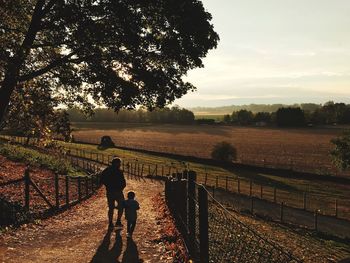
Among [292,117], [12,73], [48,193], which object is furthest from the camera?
[292,117]

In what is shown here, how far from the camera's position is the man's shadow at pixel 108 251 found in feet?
33.8

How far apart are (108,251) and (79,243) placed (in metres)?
1.27

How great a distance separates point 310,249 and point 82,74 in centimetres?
1164

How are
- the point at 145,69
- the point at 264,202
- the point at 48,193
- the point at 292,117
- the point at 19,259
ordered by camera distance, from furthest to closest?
the point at 292,117
the point at 264,202
the point at 48,193
the point at 145,69
the point at 19,259

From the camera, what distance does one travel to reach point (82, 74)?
705 inches

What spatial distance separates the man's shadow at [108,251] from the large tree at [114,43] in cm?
663

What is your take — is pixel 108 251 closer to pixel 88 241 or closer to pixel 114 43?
pixel 88 241

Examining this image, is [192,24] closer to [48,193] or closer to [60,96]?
[60,96]

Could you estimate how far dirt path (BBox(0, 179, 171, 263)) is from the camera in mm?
10516

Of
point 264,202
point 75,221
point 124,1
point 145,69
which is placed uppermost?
point 124,1

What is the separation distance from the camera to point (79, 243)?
11875 mm

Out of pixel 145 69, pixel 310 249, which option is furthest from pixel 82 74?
pixel 310 249

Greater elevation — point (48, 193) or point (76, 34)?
point (76, 34)

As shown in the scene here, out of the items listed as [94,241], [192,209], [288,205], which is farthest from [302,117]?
[192,209]
